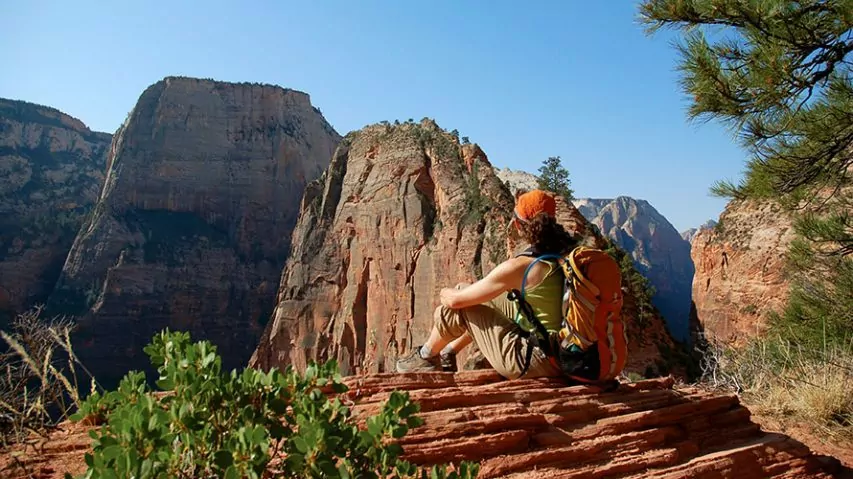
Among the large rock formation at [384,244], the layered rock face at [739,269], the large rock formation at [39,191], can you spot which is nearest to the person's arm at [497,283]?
the large rock formation at [384,244]

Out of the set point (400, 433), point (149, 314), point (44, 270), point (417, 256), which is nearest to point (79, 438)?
point (400, 433)

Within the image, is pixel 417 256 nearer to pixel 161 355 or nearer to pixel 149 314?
pixel 161 355

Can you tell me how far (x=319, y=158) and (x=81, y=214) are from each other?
25.7 meters

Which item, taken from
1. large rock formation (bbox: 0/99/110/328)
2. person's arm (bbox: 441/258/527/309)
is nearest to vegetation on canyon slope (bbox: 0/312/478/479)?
person's arm (bbox: 441/258/527/309)

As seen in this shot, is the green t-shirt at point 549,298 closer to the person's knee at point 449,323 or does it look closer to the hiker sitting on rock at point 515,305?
the hiker sitting on rock at point 515,305

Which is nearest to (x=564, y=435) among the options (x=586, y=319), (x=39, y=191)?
(x=586, y=319)

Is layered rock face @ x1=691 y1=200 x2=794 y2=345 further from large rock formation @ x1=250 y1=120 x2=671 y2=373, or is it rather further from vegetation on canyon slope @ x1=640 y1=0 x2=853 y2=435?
vegetation on canyon slope @ x1=640 y1=0 x2=853 y2=435

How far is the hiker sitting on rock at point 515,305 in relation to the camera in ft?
11.7

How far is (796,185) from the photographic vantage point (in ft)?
18.3

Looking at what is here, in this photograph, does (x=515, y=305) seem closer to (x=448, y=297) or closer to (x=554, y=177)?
(x=448, y=297)

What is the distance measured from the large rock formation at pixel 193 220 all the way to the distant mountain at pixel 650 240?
38982mm

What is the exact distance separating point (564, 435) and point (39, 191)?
7236 centimetres

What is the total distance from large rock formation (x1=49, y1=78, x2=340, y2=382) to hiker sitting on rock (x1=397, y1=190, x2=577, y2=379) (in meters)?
51.1

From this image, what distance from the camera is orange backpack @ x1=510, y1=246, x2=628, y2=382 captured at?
344 centimetres
